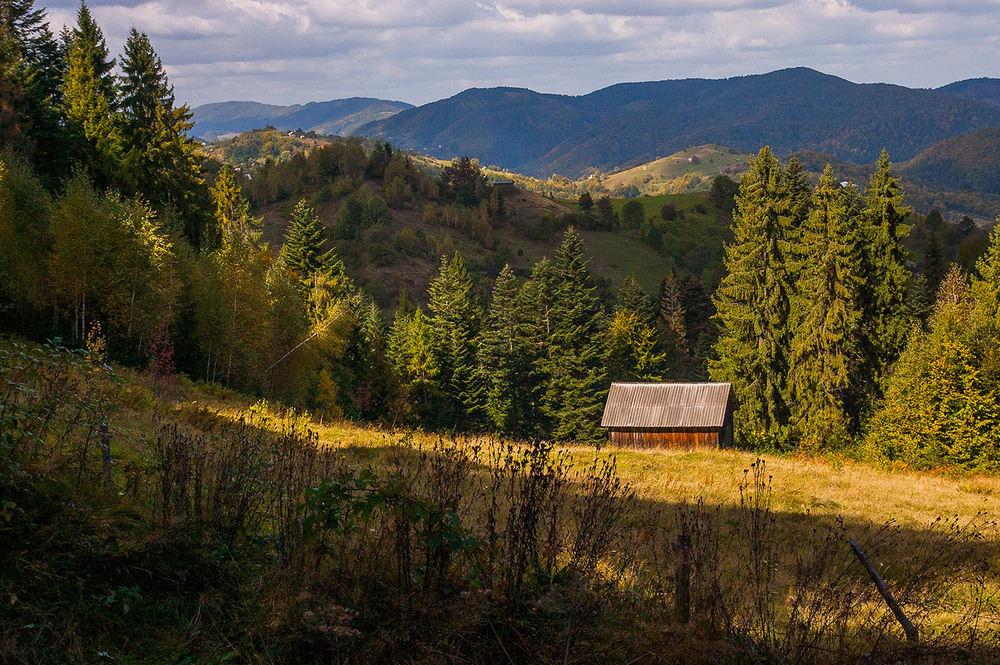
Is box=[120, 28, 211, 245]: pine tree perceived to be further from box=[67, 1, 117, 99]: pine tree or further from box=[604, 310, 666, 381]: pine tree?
box=[604, 310, 666, 381]: pine tree

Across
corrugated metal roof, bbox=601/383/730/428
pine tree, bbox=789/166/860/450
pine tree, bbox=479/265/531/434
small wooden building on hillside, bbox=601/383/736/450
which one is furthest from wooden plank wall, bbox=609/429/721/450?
pine tree, bbox=479/265/531/434

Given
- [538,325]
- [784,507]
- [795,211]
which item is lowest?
[538,325]

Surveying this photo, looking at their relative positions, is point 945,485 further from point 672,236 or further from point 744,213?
point 672,236

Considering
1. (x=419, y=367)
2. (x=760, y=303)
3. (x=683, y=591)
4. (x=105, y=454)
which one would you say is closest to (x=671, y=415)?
(x=760, y=303)

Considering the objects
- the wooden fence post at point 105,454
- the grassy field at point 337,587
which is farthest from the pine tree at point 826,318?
the wooden fence post at point 105,454

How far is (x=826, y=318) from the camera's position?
34500 millimetres

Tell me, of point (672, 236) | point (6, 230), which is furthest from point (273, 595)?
point (672, 236)

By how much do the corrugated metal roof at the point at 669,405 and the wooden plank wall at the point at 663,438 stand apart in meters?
0.57

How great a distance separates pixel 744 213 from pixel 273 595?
35.8 meters

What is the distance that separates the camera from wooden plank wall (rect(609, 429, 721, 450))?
33094mm

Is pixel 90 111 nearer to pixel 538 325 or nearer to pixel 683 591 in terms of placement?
pixel 538 325

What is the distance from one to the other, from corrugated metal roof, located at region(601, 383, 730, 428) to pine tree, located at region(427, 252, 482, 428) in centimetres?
1796

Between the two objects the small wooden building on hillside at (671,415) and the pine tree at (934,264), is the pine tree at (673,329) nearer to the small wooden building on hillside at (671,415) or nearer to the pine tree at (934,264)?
the pine tree at (934,264)

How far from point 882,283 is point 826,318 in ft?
14.0
